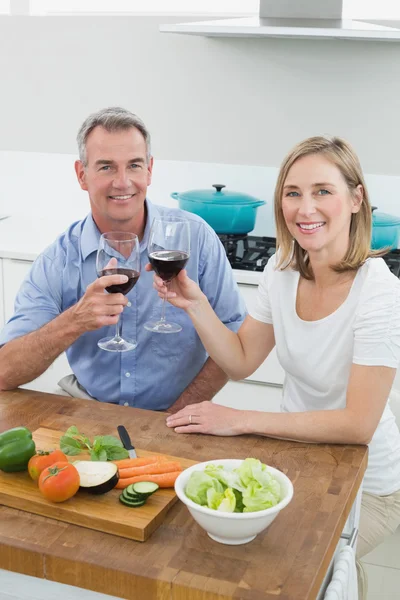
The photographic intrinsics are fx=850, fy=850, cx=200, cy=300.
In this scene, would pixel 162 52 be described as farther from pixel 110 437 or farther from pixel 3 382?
pixel 110 437

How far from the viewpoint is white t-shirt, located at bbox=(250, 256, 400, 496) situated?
6.42ft

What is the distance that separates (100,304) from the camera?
6.58 feet

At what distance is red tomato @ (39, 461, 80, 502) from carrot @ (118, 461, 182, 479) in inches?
4.7

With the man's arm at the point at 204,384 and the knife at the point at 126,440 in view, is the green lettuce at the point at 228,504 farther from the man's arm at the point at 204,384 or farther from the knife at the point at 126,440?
the man's arm at the point at 204,384

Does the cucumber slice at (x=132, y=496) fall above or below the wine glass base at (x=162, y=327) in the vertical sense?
below

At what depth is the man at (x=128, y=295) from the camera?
2.39 m

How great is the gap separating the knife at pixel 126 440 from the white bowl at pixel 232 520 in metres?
0.28

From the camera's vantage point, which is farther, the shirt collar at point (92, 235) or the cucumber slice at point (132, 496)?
the shirt collar at point (92, 235)

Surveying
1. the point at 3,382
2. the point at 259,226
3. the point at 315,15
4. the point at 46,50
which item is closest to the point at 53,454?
the point at 3,382

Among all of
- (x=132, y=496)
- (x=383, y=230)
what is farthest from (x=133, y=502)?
(x=383, y=230)

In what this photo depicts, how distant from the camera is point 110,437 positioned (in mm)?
1729

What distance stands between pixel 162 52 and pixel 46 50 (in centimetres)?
60

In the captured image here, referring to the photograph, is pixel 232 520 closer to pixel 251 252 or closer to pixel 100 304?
pixel 100 304

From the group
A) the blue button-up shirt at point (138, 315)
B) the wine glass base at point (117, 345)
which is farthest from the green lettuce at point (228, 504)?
the blue button-up shirt at point (138, 315)
